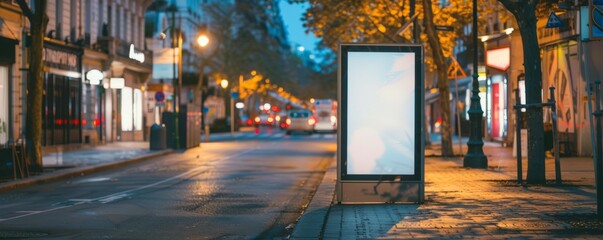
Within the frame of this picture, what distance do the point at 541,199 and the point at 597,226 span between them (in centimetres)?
376

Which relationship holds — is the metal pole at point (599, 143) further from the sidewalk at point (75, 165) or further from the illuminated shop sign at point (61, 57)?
the illuminated shop sign at point (61, 57)

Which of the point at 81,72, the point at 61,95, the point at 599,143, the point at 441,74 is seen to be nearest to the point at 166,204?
the point at 599,143

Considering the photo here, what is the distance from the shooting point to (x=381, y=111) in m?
14.6

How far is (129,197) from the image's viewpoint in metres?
17.6

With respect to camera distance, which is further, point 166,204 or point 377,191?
point 166,204

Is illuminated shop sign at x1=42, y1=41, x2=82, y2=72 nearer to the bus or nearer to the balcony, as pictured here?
the balcony

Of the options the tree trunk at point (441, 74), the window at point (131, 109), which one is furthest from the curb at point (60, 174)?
the window at point (131, 109)

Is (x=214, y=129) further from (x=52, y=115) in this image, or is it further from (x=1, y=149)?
(x=1, y=149)

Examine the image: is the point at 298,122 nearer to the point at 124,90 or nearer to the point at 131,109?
the point at 131,109

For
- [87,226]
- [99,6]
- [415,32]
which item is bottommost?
[87,226]

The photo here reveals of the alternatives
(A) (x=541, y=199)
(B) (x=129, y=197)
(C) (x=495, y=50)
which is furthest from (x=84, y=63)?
(A) (x=541, y=199)

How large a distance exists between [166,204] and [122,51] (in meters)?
34.7

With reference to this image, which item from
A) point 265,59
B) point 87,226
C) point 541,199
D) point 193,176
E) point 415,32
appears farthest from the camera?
point 265,59

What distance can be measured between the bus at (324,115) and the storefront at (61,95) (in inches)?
1444
